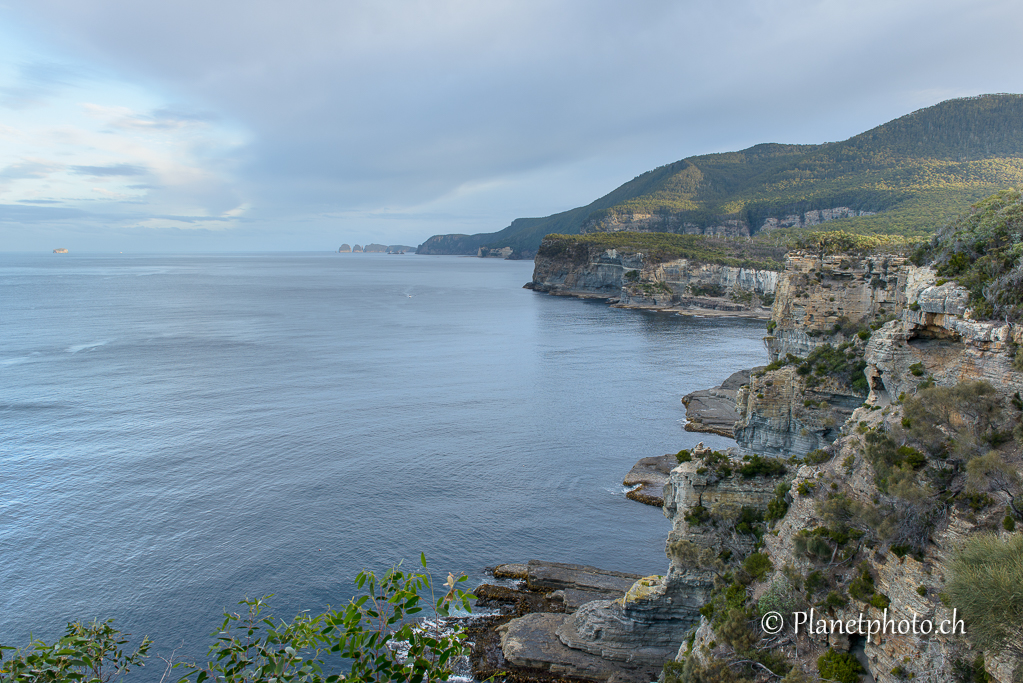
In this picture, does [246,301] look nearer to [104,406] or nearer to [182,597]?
[104,406]

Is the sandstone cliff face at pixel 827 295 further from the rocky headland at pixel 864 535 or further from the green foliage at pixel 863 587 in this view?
the green foliage at pixel 863 587

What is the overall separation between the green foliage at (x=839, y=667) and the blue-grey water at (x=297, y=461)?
2209 centimetres

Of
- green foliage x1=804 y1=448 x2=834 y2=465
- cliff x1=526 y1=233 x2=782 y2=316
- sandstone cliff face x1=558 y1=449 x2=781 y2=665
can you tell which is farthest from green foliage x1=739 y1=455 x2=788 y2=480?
cliff x1=526 y1=233 x2=782 y2=316

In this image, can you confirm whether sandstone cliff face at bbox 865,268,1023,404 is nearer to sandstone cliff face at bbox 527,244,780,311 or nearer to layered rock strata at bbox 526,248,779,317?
layered rock strata at bbox 526,248,779,317

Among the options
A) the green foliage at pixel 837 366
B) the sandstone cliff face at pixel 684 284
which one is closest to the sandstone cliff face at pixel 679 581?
the green foliage at pixel 837 366

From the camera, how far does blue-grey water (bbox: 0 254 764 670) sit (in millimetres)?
35688

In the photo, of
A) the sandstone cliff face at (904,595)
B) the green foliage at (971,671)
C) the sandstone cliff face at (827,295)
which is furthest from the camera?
the sandstone cliff face at (827,295)

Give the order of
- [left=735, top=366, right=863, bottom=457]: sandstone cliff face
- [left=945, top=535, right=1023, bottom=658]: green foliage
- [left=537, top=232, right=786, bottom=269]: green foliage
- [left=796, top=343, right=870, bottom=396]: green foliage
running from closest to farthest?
[left=945, top=535, right=1023, bottom=658]: green foliage, [left=796, top=343, right=870, bottom=396]: green foliage, [left=735, top=366, right=863, bottom=457]: sandstone cliff face, [left=537, top=232, right=786, bottom=269]: green foliage

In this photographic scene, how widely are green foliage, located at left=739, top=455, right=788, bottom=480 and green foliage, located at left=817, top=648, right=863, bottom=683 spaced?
33.6 ft

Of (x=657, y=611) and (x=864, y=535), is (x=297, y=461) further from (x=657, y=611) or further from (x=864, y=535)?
(x=864, y=535)

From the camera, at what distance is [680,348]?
11056 centimetres

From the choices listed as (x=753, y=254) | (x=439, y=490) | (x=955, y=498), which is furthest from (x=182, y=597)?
(x=753, y=254)

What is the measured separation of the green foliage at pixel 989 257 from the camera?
1845cm

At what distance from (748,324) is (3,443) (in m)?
133
